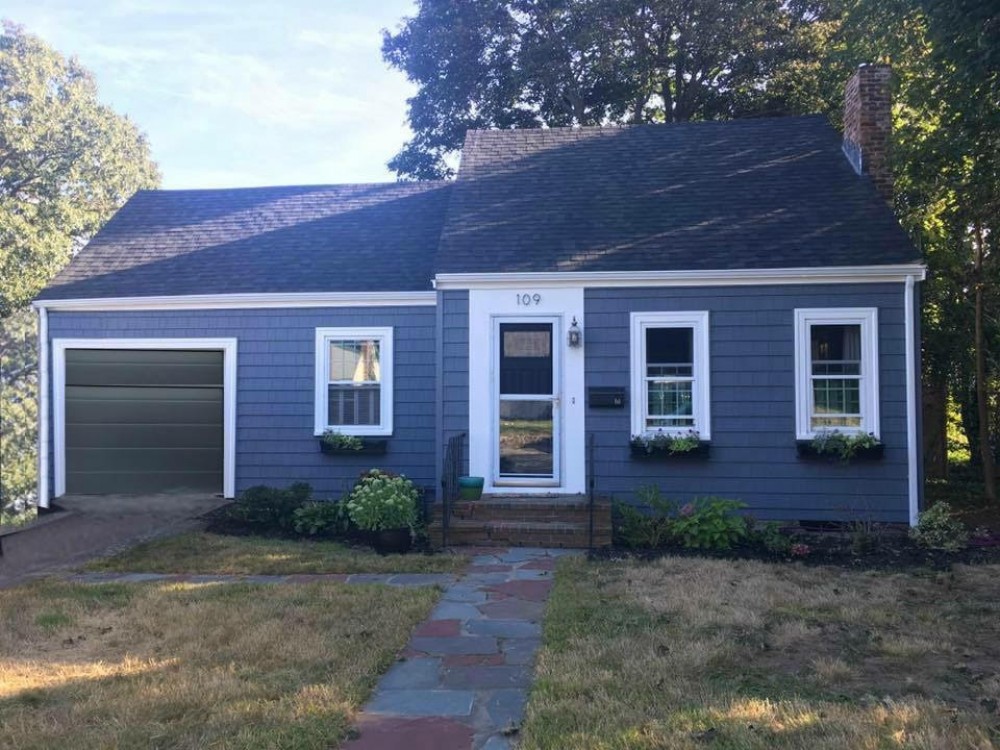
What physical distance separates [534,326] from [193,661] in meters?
5.50

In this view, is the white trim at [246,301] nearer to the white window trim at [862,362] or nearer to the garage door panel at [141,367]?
the garage door panel at [141,367]

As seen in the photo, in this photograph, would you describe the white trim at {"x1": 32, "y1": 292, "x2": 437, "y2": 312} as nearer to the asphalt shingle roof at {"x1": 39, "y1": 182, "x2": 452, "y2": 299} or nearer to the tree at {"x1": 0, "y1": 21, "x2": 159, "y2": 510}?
the asphalt shingle roof at {"x1": 39, "y1": 182, "x2": 452, "y2": 299}

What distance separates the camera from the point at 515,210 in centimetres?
972

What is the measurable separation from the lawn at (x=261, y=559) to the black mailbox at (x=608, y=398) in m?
2.47

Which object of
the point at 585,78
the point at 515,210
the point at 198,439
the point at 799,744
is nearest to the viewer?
the point at 799,744

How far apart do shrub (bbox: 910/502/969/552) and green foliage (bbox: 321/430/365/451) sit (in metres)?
6.39

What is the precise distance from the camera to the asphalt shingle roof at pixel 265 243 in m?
10.2

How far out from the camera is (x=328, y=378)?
9906 mm

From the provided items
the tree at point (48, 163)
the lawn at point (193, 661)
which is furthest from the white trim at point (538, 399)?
the tree at point (48, 163)

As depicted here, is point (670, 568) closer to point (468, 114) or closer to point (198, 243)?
point (198, 243)

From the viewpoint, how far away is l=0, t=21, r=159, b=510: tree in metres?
16.4

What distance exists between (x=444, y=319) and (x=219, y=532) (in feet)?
11.3

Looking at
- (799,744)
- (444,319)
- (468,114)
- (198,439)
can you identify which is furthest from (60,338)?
(468,114)

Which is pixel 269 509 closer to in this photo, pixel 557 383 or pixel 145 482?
pixel 145 482
